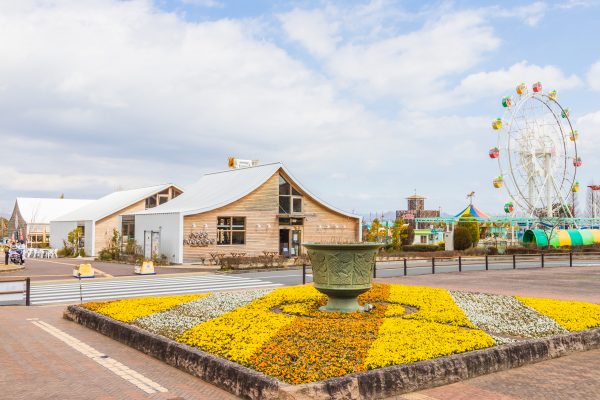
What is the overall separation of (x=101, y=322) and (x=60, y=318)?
2.48 metres

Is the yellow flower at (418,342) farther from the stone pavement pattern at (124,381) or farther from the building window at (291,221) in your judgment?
the building window at (291,221)

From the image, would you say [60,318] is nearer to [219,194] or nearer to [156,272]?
[156,272]

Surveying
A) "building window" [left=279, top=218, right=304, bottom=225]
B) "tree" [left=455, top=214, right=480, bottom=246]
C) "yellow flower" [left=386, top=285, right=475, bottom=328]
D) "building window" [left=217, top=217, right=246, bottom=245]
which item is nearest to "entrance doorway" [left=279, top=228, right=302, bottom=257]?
"building window" [left=279, top=218, right=304, bottom=225]

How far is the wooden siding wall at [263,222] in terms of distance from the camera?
34.4m

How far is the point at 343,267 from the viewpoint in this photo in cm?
1128

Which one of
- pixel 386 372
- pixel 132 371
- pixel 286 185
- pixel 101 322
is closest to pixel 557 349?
pixel 386 372

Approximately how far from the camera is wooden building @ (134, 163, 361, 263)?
34188 millimetres

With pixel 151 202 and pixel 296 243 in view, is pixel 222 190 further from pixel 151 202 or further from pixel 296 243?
pixel 151 202

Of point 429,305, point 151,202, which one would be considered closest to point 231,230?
point 151,202

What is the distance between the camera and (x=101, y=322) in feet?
36.9

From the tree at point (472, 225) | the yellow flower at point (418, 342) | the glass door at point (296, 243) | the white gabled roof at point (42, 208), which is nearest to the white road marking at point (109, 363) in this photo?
the yellow flower at point (418, 342)

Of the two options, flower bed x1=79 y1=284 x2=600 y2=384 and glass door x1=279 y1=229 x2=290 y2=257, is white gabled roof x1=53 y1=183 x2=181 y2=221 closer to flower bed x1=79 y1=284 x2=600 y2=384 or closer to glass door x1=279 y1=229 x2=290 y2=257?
glass door x1=279 y1=229 x2=290 y2=257

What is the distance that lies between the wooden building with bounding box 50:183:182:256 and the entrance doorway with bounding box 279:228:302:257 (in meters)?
12.3

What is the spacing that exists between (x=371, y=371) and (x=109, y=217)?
43.0 metres
